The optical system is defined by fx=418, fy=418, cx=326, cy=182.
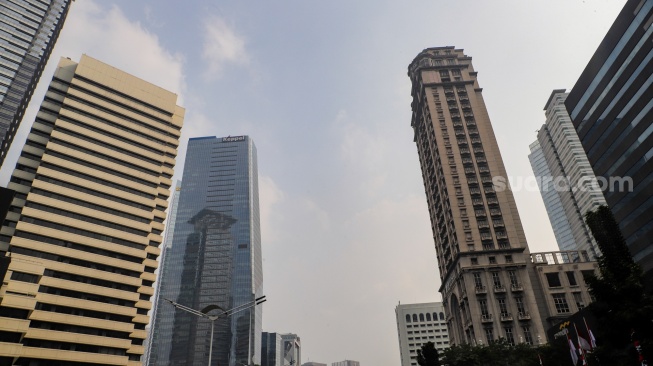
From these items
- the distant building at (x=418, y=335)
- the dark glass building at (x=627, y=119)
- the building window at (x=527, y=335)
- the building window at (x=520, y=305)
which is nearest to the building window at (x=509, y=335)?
the building window at (x=527, y=335)

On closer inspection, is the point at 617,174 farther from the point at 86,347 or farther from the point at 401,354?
the point at 401,354

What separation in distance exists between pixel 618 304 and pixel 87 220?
8634 centimetres

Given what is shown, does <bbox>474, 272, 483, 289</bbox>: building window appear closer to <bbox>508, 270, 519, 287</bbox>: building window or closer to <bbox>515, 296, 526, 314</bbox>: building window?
<bbox>508, 270, 519, 287</bbox>: building window

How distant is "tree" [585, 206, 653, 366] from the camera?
2750 cm

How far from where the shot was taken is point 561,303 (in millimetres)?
88438

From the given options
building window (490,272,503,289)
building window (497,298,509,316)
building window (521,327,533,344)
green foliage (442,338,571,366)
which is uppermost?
building window (490,272,503,289)

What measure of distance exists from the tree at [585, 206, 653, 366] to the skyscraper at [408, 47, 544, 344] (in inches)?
2049

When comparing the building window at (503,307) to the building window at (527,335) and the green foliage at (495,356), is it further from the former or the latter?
the green foliage at (495,356)

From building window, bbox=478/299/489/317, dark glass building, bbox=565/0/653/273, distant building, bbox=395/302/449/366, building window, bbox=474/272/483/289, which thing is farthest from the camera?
distant building, bbox=395/302/449/366

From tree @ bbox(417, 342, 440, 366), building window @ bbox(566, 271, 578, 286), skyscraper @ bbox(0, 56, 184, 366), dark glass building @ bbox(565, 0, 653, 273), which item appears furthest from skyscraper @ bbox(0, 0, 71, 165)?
building window @ bbox(566, 271, 578, 286)

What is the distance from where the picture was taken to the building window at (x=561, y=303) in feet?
288

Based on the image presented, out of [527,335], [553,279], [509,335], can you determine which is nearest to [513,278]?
[527,335]

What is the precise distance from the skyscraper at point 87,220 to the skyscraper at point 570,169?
149 m

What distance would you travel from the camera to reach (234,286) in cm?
19812
